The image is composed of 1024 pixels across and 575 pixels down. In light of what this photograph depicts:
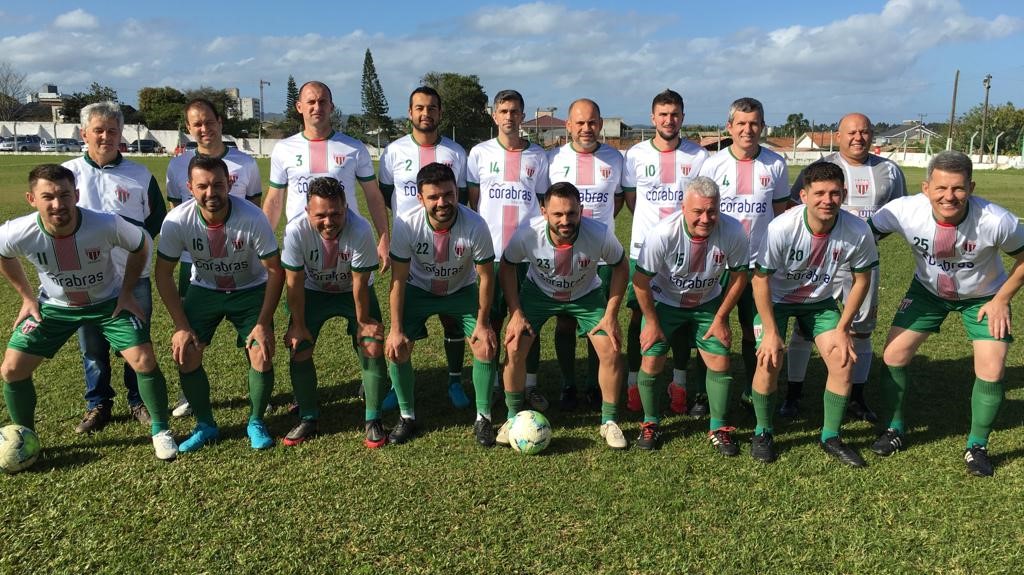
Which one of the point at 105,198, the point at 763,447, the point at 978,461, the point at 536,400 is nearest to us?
the point at 978,461

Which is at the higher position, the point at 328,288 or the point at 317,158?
the point at 317,158

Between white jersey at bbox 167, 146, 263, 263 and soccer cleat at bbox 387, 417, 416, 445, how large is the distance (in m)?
2.14

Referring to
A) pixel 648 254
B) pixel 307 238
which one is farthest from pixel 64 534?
pixel 648 254

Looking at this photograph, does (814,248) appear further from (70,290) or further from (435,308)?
(70,290)

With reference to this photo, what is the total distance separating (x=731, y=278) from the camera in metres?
4.39

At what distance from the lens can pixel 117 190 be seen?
15.3 ft

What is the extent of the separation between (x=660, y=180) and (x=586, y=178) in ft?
1.91

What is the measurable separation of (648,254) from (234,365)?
12.3ft

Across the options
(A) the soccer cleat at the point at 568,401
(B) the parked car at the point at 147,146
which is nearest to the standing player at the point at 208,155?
(A) the soccer cleat at the point at 568,401

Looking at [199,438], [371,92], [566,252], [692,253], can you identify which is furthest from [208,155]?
[371,92]

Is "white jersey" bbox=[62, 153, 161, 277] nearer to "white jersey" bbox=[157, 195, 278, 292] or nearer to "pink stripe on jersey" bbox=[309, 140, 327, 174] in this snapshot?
"white jersey" bbox=[157, 195, 278, 292]

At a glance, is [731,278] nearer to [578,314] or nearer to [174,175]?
[578,314]

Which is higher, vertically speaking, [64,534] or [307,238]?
[307,238]

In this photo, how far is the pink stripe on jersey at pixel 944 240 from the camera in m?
4.17
